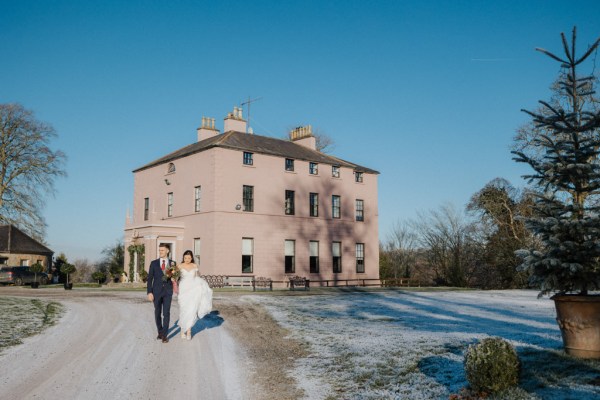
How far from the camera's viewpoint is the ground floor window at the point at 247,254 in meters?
33.7

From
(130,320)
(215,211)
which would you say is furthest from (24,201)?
(130,320)

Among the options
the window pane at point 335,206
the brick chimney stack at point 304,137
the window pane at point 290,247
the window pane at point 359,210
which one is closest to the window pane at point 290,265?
the window pane at point 290,247

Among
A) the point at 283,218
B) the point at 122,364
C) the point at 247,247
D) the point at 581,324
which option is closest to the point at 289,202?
the point at 283,218

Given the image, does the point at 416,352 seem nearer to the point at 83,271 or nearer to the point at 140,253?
the point at 140,253

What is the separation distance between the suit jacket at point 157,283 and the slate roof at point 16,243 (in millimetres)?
37491

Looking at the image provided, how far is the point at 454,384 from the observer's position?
295 inches

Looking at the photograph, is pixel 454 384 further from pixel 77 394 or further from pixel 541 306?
pixel 541 306

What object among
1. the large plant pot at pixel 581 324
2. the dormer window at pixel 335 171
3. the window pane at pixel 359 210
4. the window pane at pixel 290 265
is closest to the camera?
the large plant pot at pixel 581 324

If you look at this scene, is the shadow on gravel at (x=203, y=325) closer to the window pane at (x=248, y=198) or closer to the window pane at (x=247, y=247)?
the window pane at (x=247, y=247)

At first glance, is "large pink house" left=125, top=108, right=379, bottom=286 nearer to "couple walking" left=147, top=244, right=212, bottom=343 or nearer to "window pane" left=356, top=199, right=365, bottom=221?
"window pane" left=356, top=199, right=365, bottom=221

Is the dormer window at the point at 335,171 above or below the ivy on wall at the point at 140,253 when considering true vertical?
above

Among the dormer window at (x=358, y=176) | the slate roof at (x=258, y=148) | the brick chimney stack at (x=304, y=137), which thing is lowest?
the dormer window at (x=358, y=176)

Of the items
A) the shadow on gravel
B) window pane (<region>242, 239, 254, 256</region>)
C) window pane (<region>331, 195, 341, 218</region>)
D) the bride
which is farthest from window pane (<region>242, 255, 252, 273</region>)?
the bride

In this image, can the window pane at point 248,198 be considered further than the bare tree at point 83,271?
No
